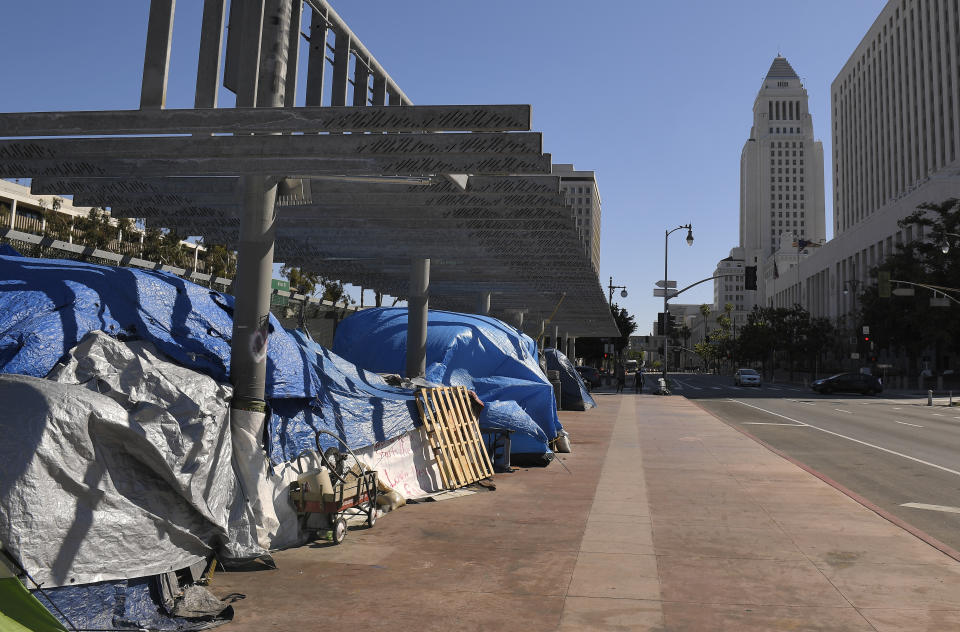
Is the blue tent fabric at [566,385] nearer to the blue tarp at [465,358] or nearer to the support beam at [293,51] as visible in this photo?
the blue tarp at [465,358]

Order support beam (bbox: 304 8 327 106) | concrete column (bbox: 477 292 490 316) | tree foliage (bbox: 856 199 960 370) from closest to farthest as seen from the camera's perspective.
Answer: support beam (bbox: 304 8 327 106)
concrete column (bbox: 477 292 490 316)
tree foliage (bbox: 856 199 960 370)

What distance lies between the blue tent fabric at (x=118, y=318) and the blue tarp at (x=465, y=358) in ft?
17.8

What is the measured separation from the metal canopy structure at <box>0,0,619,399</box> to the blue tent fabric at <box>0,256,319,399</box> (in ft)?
1.41

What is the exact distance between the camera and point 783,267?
148 meters

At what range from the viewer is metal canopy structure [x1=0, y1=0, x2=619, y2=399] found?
22.9ft

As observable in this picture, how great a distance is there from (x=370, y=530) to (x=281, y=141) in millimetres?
3951

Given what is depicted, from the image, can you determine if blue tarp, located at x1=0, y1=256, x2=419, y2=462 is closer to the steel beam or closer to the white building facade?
the steel beam

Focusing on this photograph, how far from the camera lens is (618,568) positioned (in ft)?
20.5

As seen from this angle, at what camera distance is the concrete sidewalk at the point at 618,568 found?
5020 millimetres

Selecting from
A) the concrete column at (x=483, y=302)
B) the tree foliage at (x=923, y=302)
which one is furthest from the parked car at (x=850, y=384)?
the concrete column at (x=483, y=302)

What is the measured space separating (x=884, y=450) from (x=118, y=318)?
14947 millimetres

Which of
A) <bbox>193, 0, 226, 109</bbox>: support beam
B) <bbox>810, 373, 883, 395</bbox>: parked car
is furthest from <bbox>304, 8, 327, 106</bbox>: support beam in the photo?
<bbox>810, 373, 883, 395</bbox>: parked car

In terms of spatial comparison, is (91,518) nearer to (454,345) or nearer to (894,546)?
(894,546)

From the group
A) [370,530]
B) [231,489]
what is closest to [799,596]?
[370,530]
